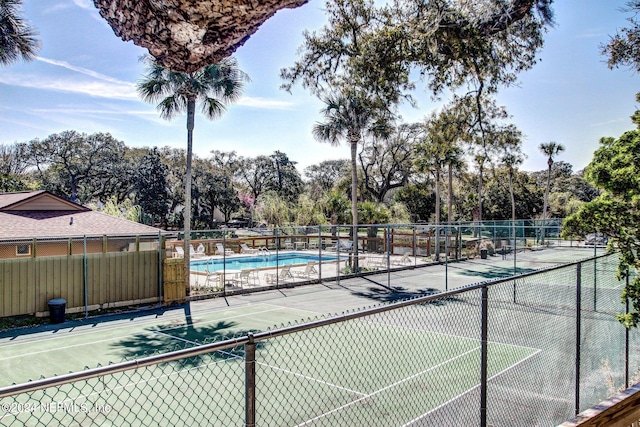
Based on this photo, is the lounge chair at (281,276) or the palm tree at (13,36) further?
the lounge chair at (281,276)

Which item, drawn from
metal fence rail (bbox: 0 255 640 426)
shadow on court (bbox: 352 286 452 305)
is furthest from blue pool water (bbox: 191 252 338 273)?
metal fence rail (bbox: 0 255 640 426)

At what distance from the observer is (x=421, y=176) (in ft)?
162

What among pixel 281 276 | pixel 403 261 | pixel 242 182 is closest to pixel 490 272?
pixel 403 261

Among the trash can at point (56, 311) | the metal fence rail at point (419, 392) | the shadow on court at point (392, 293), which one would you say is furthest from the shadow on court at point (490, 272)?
the trash can at point (56, 311)

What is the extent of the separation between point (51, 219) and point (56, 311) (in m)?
8.05

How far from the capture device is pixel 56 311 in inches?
541

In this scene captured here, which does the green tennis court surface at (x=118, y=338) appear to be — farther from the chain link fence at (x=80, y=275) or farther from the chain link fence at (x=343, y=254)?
the chain link fence at (x=343, y=254)

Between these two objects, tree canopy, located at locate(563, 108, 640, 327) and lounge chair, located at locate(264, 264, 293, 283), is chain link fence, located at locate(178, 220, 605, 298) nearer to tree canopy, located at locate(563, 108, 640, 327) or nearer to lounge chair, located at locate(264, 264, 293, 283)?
lounge chair, located at locate(264, 264, 293, 283)

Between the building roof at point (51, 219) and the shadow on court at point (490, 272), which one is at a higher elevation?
the building roof at point (51, 219)

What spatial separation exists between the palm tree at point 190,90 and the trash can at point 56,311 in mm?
5291

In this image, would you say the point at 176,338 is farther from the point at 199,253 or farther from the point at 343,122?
the point at 343,122

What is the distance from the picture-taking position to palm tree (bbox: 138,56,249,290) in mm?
18172

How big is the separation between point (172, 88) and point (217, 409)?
46.7ft

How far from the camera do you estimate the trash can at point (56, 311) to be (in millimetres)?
13719
